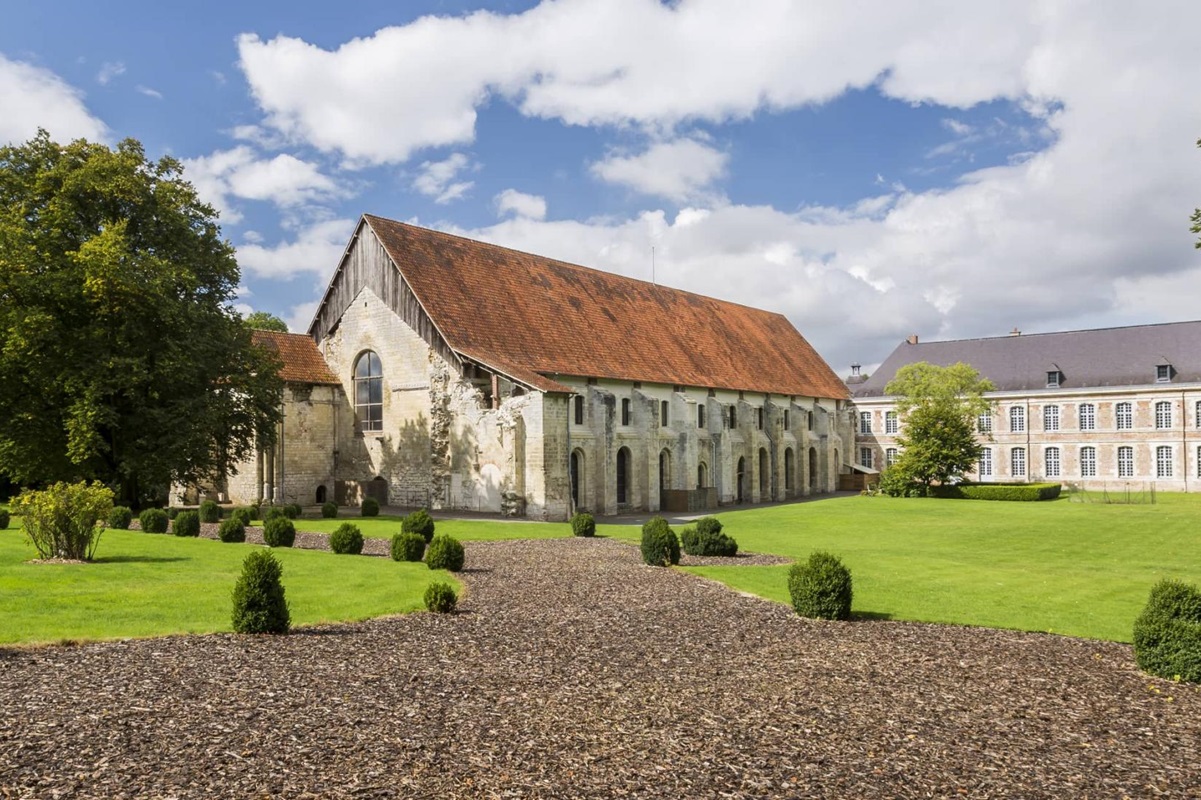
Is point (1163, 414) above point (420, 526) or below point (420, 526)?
above

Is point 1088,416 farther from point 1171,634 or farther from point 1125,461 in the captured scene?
point 1171,634

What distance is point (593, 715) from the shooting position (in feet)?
28.6

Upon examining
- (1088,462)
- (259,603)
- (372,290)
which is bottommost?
(259,603)

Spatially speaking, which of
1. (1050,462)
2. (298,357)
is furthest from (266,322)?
(1050,462)

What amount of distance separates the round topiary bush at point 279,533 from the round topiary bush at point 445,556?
17.0 ft

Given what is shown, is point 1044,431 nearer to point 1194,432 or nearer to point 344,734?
point 1194,432

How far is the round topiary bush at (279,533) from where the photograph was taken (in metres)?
22.0

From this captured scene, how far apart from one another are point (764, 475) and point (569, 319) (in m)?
15.5

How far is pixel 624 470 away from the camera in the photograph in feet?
128

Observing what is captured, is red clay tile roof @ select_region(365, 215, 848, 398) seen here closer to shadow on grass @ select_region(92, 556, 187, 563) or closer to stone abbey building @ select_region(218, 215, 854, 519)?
stone abbey building @ select_region(218, 215, 854, 519)

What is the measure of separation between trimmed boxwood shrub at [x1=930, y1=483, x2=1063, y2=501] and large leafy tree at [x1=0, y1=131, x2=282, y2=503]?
37.3 metres

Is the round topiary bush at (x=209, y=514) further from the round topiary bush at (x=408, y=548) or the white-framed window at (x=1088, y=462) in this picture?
the white-framed window at (x=1088, y=462)

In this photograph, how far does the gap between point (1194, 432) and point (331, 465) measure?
168 ft

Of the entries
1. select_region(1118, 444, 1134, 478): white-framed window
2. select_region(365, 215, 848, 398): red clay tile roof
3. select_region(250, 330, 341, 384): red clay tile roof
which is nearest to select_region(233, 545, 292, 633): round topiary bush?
select_region(365, 215, 848, 398): red clay tile roof
